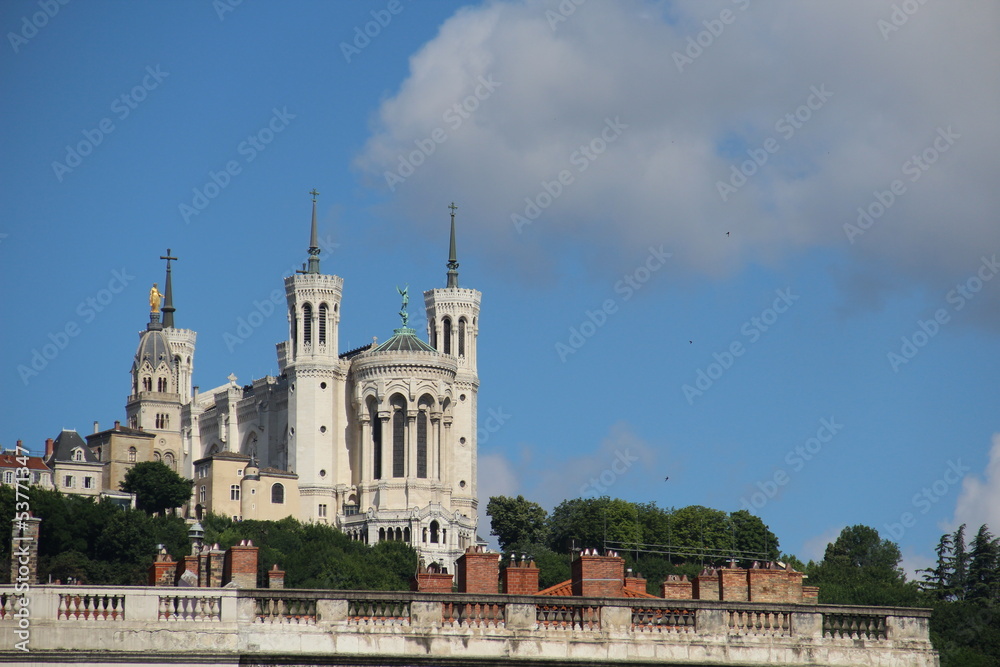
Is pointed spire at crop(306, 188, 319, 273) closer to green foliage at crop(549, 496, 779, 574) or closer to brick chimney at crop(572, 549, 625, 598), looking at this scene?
green foliage at crop(549, 496, 779, 574)

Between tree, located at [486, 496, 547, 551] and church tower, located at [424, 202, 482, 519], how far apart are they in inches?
205

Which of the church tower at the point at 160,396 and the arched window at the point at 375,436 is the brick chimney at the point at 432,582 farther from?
the church tower at the point at 160,396

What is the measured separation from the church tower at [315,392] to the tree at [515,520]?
45.7ft

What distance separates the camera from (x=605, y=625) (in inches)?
1287

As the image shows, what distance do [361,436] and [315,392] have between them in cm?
555

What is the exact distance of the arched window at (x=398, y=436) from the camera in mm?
165000

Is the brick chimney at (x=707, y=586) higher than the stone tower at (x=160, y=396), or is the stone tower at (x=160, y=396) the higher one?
the stone tower at (x=160, y=396)

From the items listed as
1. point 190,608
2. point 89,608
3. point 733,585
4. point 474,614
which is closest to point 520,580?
point 474,614

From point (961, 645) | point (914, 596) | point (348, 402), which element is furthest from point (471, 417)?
point (961, 645)

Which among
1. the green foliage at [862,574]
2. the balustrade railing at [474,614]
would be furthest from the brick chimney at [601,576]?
the green foliage at [862,574]

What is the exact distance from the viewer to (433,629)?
3192 cm

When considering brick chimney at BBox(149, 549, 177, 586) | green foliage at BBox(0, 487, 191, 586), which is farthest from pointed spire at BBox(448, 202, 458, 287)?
brick chimney at BBox(149, 549, 177, 586)

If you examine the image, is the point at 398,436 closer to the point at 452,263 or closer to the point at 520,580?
the point at 452,263

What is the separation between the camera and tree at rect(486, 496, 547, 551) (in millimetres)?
170875
